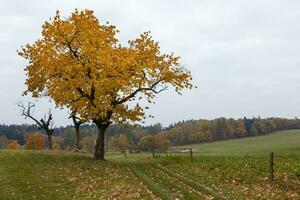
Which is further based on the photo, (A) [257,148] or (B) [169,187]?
(A) [257,148]

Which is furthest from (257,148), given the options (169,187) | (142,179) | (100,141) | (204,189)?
(204,189)

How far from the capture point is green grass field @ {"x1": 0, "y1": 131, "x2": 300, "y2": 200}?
71.8 feet

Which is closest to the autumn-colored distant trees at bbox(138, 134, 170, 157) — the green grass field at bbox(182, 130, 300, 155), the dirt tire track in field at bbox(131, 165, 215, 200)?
the green grass field at bbox(182, 130, 300, 155)

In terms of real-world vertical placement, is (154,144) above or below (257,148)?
above

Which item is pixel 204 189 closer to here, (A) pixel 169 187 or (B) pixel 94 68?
(A) pixel 169 187

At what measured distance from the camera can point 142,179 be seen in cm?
2722

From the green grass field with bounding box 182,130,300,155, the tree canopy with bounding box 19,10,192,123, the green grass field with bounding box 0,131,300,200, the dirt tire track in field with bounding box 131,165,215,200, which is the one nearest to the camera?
the dirt tire track in field with bounding box 131,165,215,200

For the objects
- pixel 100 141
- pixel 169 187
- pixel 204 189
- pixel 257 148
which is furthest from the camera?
pixel 257 148

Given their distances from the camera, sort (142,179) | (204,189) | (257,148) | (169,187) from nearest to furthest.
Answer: (204,189) < (169,187) < (142,179) < (257,148)

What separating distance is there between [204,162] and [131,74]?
34.2 feet

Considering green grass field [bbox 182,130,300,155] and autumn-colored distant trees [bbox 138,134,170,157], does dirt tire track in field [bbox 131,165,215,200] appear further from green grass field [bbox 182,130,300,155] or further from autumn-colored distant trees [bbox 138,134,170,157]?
autumn-colored distant trees [bbox 138,134,170,157]

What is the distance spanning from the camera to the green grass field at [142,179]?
21875 mm

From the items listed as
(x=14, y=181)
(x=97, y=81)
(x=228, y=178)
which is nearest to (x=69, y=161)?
(x=97, y=81)

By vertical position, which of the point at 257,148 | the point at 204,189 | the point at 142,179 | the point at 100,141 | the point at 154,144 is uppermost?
the point at 154,144
